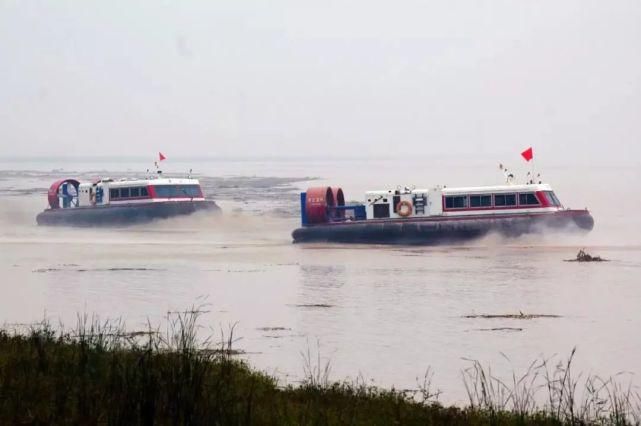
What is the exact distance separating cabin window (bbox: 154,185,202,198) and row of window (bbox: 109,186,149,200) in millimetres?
403

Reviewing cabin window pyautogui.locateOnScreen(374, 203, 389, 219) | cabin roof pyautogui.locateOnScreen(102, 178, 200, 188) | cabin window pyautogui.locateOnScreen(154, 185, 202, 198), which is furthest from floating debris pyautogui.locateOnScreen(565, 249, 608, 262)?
cabin roof pyautogui.locateOnScreen(102, 178, 200, 188)

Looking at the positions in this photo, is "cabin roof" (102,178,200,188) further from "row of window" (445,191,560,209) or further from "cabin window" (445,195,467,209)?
"row of window" (445,191,560,209)

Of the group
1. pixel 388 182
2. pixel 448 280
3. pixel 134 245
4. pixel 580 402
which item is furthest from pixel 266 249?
pixel 388 182

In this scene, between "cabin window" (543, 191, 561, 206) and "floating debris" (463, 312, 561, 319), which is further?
"cabin window" (543, 191, 561, 206)

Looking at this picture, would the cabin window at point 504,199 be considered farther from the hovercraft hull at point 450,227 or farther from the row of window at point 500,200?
the hovercraft hull at point 450,227

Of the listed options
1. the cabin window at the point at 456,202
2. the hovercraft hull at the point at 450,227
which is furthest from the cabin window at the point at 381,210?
the cabin window at the point at 456,202

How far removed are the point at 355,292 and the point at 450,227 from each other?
9222 millimetres

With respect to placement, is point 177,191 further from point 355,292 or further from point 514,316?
point 514,316

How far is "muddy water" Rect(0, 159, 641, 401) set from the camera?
1332 centimetres

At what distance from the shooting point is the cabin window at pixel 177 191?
124 feet

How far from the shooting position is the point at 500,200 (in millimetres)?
28953

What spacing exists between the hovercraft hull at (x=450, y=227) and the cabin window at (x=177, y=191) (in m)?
9.38

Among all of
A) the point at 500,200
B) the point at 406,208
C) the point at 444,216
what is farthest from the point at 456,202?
the point at 406,208

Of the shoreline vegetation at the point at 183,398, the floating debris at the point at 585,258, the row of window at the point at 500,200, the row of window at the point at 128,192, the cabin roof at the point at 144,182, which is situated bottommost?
the shoreline vegetation at the point at 183,398
